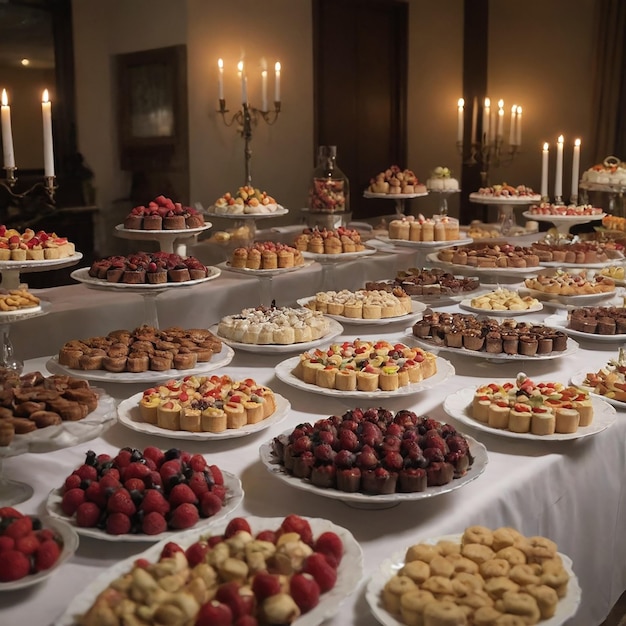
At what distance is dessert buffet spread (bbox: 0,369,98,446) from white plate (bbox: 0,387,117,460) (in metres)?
0.01

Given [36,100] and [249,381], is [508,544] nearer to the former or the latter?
[249,381]

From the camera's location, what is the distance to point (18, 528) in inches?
48.4

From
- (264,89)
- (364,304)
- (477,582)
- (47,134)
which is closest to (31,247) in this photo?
(47,134)

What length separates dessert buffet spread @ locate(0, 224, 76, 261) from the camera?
2.63 m

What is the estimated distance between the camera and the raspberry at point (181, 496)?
1.38 m

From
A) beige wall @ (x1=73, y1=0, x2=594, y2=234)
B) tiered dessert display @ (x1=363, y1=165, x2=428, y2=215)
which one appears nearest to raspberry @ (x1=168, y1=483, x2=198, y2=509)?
tiered dessert display @ (x1=363, y1=165, x2=428, y2=215)

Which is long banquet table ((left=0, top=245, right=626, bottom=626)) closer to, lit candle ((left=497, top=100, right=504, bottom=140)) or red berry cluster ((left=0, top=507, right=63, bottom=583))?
red berry cluster ((left=0, top=507, right=63, bottom=583))

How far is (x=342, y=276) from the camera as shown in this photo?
4.22 metres

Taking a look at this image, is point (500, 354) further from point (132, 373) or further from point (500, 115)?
point (500, 115)

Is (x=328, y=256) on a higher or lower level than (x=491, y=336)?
higher

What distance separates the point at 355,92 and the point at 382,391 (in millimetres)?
4666

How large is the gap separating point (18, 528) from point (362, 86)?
5.71m

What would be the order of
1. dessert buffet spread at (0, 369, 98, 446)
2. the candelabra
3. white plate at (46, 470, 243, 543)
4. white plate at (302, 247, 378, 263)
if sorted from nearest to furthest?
white plate at (46, 470, 243, 543), dessert buffet spread at (0, 369, 98, 446), white plate at (302, 247, 378, 263), the candelabra

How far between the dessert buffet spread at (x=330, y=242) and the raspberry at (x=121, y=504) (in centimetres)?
234
